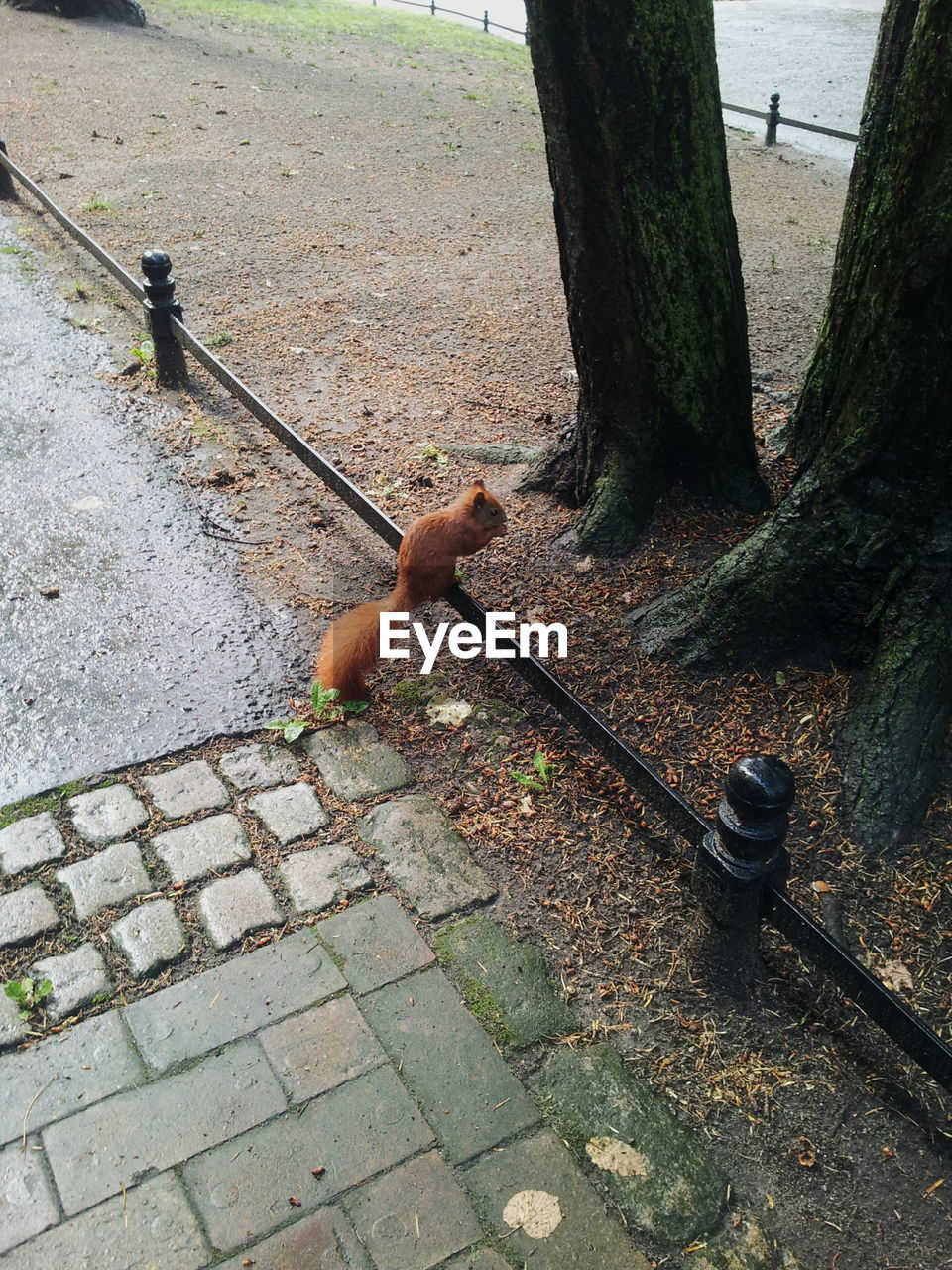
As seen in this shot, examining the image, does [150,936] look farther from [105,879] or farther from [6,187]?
[6,187]

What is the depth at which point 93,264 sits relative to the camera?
27.5ft

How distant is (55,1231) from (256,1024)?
640mm

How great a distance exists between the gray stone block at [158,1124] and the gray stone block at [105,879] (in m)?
0.65

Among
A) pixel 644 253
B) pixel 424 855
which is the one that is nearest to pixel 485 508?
pixel 644 253

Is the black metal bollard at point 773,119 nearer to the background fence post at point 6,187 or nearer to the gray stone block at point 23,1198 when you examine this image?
the background fence post at point 6,187

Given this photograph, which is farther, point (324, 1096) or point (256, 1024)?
point (256, 1024)

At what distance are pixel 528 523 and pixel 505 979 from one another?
2.41 metres

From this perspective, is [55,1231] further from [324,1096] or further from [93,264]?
[93,264]

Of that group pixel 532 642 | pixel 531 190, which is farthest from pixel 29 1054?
pixel 531 190

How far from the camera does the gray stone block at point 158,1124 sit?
2.35 m

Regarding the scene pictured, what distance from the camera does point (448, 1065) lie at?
260cm

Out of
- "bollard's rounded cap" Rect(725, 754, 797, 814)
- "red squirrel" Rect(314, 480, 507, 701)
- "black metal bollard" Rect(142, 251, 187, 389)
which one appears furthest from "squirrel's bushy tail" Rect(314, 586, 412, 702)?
"black metal bollard" Rect(142, 251, 187, 389)

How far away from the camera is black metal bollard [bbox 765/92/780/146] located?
13883mm

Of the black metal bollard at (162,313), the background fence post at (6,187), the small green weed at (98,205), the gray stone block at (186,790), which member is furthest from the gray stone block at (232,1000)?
the background fence post at (6,187)
